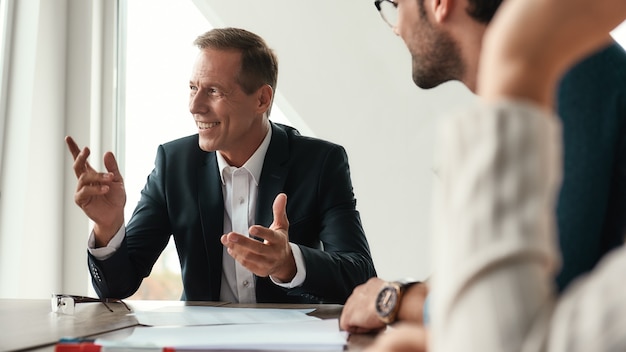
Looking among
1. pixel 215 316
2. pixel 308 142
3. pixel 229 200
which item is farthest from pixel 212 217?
pixel 215 316

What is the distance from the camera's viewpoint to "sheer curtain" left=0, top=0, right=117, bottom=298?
416 cm

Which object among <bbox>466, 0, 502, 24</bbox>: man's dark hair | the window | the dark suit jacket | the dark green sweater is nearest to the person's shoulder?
the dark suit jacket

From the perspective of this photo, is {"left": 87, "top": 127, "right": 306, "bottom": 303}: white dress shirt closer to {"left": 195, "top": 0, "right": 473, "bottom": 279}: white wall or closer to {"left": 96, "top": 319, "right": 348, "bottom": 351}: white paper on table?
{"left": 96, "top": 319, "right": 348, "bottom": 351}: white paper on table

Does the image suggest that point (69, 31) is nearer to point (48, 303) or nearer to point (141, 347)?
point (48, 303)

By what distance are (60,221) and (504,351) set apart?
14.5 feet

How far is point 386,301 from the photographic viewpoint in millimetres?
1375

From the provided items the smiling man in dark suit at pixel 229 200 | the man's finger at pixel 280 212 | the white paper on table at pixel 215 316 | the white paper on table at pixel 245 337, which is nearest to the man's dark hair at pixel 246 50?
the smiling man in dark suit at pixel 229 200

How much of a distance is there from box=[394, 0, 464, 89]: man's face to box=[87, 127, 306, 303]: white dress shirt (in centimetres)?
114

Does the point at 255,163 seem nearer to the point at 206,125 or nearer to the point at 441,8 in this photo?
the point at 206,125

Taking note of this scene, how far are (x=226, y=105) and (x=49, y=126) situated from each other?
1976 millimetres

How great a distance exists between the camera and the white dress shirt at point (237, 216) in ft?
7.64

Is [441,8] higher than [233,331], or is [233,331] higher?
[441,8]

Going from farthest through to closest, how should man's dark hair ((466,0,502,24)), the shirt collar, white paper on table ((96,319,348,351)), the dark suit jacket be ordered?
the shirt collar → the dark suit jacket → man's dark hair ((466,0,502,24)) → white paper on table ((96,319,348,351))

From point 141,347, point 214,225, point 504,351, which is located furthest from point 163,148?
point 504,351
